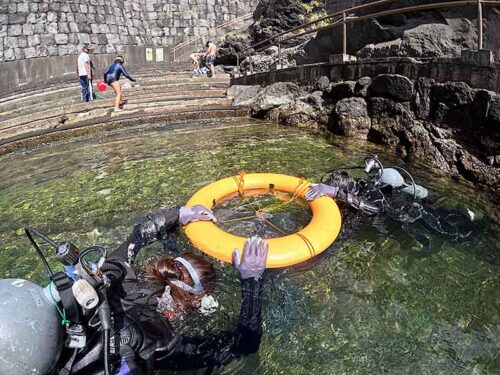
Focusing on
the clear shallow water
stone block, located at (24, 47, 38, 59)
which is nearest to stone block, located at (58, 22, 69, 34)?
stone block, located at (24, 47, 38, 59)

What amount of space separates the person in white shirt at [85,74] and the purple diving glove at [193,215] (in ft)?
28.6

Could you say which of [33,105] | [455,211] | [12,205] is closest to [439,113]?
[455,211]

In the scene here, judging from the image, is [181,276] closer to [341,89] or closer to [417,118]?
[417,118]

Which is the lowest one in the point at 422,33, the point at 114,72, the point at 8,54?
the point at 114,72

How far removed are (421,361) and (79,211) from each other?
436cm

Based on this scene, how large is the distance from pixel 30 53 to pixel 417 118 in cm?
1491

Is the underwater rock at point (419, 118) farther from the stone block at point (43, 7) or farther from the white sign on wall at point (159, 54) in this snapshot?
the white sign on wall at point (159, 54)

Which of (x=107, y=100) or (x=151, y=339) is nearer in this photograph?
(x=151, y=339)

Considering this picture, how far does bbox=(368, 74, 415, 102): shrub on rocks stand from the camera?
22.3 ft

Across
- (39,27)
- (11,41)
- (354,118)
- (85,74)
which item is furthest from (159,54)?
(354,118)

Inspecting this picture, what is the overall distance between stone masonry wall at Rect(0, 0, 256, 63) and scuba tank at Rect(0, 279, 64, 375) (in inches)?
614

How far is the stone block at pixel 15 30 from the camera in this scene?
14294 millimetres

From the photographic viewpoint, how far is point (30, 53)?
14.9 m

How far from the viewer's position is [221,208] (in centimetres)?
487
